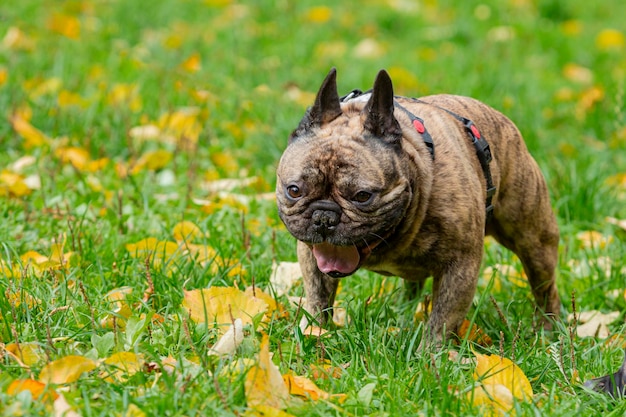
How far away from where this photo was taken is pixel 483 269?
4.67 metres

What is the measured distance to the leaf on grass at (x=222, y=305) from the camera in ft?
10.9

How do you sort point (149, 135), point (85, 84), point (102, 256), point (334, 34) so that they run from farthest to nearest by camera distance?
point (334, 34), point (85, 84), point (149, 135), point (102, 256)

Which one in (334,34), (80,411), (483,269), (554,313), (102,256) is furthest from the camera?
(334,34)

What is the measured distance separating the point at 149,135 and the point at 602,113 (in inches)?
134

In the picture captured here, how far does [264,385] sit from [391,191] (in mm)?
835

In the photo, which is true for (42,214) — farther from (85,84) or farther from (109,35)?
(109,35)

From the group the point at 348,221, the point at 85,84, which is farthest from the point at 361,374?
the point at 85,84

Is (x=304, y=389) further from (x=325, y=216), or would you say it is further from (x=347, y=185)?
(x=347, y=185)

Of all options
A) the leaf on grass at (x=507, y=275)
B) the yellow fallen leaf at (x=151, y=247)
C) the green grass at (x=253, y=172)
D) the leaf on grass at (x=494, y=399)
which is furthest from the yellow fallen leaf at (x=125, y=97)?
the leaf on grass at (x=494, y=399)

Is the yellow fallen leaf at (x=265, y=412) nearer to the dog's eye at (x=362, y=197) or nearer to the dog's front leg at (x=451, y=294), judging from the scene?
the dog's eye at (x=362, y=197)

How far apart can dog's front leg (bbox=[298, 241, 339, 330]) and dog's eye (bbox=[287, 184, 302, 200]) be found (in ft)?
1.21

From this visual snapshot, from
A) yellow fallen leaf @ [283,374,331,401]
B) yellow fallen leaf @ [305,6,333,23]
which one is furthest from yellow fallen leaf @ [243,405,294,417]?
yellow fallen leaf @ [305,6,333,23]

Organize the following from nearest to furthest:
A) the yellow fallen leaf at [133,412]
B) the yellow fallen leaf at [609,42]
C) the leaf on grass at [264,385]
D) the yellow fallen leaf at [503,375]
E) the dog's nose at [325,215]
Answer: the yellow fallen leaf at [133,412] < the leaf on grass at [264,385] < the yellow fallen leaf at [503,375] < the dog's nose at [325,215] < the yellow fallen leaf at [609,42]

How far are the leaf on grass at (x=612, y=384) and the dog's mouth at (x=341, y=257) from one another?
873 millimetres
